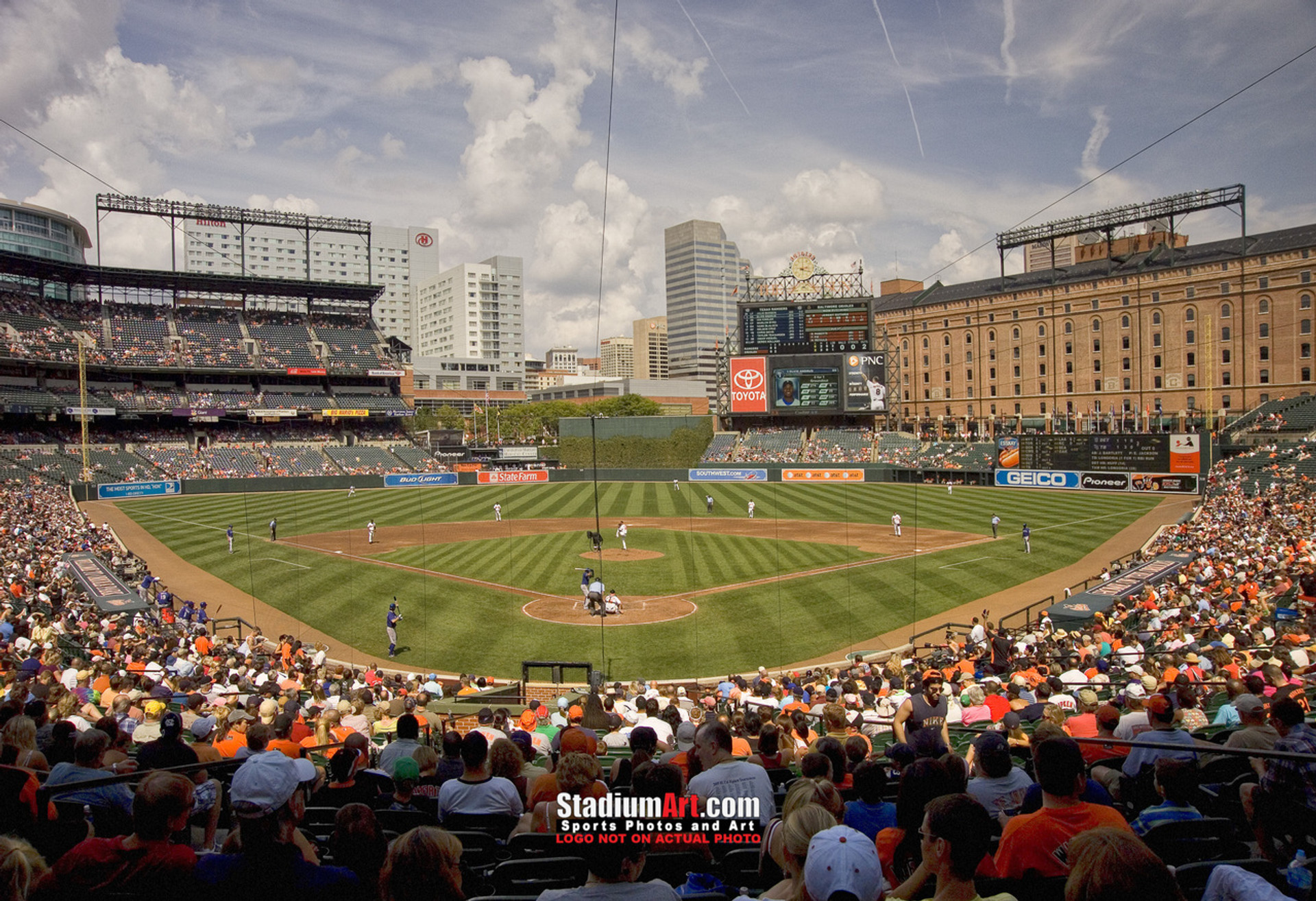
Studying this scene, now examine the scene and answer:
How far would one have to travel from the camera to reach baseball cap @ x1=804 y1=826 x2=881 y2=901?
3.08m

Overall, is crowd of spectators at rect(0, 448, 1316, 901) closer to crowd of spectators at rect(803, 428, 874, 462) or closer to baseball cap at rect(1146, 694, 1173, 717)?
baseball cap at rect(1146, 694, 1173, 717)

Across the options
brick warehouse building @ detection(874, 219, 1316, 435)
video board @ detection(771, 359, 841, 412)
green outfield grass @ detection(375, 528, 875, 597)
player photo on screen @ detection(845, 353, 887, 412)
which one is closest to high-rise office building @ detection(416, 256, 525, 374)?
brick warehouse building @ detection(874, 219, 1316, 435)

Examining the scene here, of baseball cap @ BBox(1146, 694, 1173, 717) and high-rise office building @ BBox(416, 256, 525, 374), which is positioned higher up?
high-rise office building @ BBox(416, 256, 525, 374)

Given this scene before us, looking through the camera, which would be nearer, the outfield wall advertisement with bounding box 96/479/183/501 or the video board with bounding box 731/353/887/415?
the outfield wall advertisement with bounding box 96/479/183/501

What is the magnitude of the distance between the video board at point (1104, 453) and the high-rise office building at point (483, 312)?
418 ft

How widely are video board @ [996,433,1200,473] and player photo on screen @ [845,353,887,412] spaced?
14.8 meters

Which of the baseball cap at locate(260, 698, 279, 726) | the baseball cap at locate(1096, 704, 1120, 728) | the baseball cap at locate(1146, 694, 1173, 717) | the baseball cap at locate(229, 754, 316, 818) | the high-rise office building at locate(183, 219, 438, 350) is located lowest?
the baseball cap at locate(260, 698, 279, 726)

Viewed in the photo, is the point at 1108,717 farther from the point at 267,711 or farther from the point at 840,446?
the point at 840,446

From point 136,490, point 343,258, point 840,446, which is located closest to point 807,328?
point 840,446

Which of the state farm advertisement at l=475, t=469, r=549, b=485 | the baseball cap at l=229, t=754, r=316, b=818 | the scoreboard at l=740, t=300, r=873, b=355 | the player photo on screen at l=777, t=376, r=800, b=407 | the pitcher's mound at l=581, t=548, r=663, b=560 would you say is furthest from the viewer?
the player photo on screen at l=777, t=376, r=800, b=407

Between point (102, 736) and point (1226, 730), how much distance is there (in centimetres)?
1007

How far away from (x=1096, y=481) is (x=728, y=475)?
2928 centimetres

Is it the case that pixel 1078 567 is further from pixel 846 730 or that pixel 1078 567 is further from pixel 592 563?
pixel 846 730

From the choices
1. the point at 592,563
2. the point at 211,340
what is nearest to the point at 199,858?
the point at 592,563
